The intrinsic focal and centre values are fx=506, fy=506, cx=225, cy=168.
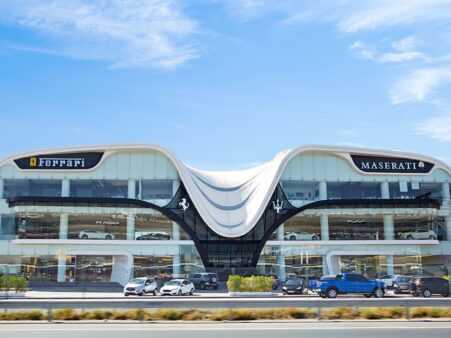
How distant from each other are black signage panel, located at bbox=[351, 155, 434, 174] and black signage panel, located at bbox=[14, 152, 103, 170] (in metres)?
32.6

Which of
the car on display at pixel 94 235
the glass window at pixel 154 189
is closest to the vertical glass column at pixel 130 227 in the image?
the car on display at pixel 94 235

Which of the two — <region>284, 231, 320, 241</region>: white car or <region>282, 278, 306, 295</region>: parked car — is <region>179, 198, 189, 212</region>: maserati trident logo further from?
<region>282, 278, 306, 295</region>: parked car

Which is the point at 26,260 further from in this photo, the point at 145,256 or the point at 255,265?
the point at 255,265

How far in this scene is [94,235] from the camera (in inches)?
2247

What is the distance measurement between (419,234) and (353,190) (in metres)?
9.42

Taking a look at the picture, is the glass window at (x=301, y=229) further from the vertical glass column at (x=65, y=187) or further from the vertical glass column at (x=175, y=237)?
the vertical glass column at (x=65, y=187)

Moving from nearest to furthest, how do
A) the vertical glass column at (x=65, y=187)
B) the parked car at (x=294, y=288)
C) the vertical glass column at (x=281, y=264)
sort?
the parked car at (x=294, y=288)
the vertical glass column at (x=281, y=264)
the vertical glass column at (x=65, y=187)

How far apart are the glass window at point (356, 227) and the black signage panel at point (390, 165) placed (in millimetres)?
6429

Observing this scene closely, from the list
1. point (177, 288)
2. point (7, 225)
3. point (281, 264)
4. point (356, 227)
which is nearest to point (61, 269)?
point (7, 225)

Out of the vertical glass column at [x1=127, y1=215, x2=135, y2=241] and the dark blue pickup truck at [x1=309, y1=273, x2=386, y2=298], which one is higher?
the vertical glass column at [x1=127, y1=215, x2=135, y2=241]

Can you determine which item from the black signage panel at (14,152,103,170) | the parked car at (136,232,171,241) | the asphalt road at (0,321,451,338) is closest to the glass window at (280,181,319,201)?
the parked car at (136,232,171,241)

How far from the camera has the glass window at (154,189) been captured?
2382 inches

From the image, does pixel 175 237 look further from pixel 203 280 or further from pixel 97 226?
pixel 203 280

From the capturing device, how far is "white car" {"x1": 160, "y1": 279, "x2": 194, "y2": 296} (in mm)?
39375
